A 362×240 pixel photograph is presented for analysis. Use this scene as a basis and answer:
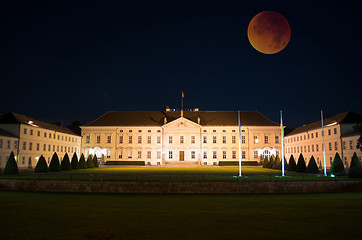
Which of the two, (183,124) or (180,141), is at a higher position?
(183,124)

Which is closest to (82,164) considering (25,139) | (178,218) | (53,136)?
(25,139)

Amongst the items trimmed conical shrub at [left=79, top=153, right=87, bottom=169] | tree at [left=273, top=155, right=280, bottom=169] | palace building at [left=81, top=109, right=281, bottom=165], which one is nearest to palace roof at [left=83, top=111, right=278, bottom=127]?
palace building at [left=81, top=109, right=281, bottom=165]

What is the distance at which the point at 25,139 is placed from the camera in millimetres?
47406

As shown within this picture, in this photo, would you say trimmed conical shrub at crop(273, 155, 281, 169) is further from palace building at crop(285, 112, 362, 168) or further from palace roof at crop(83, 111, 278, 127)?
palace roof at crop(83, 111, 278, 127)

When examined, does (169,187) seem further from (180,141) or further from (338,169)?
(180,141)

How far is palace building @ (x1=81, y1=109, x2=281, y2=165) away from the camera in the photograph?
6166 cm

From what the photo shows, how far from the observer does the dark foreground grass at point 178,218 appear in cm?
1063

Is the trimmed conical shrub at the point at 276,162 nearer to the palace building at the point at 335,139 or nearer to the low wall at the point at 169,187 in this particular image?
the palace building at the point at 335,139

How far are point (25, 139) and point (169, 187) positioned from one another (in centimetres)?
3522

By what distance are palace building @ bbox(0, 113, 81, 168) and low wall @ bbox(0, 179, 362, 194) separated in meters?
23.5

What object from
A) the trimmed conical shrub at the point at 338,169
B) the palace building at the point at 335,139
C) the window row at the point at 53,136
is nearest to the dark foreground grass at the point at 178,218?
the trimmed conical shrub at the point at 338,169

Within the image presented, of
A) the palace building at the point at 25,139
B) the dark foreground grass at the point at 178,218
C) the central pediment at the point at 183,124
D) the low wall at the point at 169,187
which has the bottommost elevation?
the dark foreground grass at the point at 178,218

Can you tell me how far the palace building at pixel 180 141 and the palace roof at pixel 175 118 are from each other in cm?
25

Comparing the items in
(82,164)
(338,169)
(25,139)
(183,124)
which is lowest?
(338,169)
